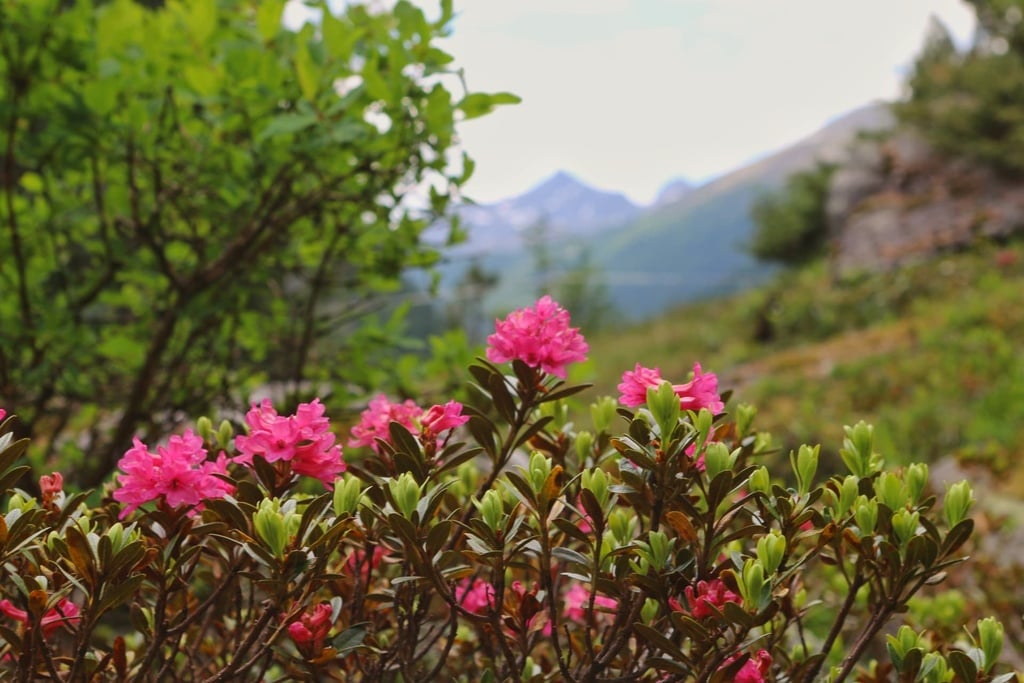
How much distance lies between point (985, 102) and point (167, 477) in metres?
14.9

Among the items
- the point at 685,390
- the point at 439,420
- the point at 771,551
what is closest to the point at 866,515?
the point at 771,551

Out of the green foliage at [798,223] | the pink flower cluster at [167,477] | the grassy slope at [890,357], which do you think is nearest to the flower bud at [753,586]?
the pink flower cluster at [167,477]

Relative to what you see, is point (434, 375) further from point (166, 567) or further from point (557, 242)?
point (557, 242)

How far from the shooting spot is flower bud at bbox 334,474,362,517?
35.4 inches

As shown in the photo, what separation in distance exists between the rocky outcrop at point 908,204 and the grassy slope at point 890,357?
27.0 inches

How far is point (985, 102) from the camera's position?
12727 mm

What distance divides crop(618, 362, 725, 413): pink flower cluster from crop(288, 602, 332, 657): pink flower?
468mm

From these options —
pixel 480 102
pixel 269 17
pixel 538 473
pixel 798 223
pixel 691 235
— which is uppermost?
pixel 269 17

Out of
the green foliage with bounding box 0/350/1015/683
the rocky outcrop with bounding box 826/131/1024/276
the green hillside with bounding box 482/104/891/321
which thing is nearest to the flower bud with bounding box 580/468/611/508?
the green foliage with bounding box 0/350/1015/683

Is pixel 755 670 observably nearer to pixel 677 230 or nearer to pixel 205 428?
pixel 205 428

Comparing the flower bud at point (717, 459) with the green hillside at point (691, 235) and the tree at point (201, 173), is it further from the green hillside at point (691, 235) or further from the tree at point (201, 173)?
the green hillside at point (691, 235)

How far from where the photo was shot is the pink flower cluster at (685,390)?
1.03 metres

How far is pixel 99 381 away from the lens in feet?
8.52

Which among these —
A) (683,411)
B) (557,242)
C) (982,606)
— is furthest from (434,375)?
(557,242)
